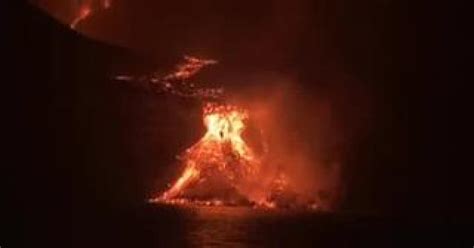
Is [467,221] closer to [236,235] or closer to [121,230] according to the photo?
[236,235]

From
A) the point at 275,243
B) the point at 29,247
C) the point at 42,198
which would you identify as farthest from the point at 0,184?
the point at 29,247

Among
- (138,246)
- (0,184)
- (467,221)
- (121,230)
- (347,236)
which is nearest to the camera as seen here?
(138,246)

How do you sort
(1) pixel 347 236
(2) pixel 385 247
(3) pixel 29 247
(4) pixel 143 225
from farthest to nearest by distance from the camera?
(4) pixel 143 225 → (1) pixel 347 236 → (2) pixel 385 247 → (3) pixel 29 247

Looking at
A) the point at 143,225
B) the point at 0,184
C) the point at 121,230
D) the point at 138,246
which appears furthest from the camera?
the point at 0,184

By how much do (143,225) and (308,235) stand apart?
77.8 ft

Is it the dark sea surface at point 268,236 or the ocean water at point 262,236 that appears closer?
the dark sea surface at point 268,236

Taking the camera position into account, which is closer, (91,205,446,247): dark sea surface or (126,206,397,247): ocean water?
(91,205,446,247): dark sea surface

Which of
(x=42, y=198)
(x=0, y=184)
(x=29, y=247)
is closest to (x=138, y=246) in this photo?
(x=29, y=247)

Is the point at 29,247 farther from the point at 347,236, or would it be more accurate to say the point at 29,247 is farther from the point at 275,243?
the point at 347,236

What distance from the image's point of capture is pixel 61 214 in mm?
150500

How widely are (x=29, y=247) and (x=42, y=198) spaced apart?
101 metres

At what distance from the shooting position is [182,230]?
13950 centimetres

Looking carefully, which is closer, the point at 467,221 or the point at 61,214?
the point at 61,214

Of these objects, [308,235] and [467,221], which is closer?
[308,235]
